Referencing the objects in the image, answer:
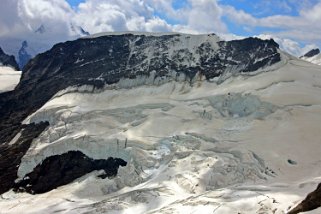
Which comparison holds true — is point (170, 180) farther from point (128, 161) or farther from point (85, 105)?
point (85, 105)

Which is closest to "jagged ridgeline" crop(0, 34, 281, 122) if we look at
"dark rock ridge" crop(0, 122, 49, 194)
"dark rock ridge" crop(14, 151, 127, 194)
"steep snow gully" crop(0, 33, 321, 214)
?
"steep snow gully" crop(0, 33, 321, 214)

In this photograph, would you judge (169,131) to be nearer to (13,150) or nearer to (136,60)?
(13,150)

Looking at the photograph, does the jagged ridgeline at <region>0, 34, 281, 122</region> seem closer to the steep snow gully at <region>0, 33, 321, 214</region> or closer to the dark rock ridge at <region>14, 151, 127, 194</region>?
the steep snow gully at <region>0, 33, 321, 214</region>

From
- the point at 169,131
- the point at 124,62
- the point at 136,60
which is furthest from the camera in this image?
the point at 124,62

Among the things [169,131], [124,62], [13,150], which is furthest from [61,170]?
[124,62]

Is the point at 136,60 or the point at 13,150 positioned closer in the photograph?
the point at 13,150

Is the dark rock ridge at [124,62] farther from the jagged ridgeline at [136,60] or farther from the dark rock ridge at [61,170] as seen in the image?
the dark rock ridge at [61,170]

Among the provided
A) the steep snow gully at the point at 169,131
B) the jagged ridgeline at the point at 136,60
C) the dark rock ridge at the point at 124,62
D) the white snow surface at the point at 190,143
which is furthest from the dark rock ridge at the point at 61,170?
the jagged ridgeline at the point at 136,60

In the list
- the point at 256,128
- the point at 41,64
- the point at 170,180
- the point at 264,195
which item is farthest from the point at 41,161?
the point at 41,64
